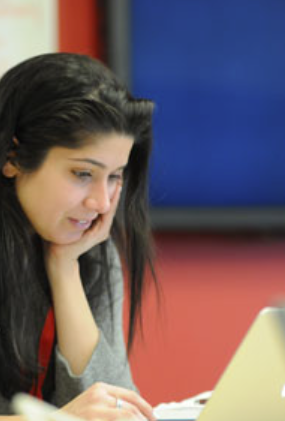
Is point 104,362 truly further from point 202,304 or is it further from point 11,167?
point 202,304

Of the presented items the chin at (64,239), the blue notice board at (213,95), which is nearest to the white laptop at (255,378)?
the chin at (64,239)

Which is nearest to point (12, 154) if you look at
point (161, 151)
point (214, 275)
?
point (161, 151)

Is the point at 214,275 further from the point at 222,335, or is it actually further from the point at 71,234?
the point at 71,234

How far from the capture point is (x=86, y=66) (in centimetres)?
157

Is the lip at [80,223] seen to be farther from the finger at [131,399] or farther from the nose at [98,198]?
the finger at [131,399]

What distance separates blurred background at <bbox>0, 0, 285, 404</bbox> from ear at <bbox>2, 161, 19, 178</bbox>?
0.80 m

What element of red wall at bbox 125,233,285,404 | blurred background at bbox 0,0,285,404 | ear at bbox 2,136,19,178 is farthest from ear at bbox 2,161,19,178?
red wall at bbox 125,233,285,404

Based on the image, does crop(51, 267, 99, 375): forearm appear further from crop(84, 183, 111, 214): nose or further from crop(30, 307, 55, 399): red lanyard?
crop(84, 183, 111, 214): nose

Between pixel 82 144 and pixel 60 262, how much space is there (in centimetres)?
27

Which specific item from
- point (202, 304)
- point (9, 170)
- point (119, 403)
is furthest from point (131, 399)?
point (202, 304)

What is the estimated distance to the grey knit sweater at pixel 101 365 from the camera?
5.04 feet

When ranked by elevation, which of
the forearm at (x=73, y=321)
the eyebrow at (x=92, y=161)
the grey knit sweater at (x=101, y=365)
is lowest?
the grey knit sweater at (x=101, y=365)

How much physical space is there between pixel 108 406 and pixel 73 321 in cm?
40

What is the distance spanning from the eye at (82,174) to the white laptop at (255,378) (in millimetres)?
512
